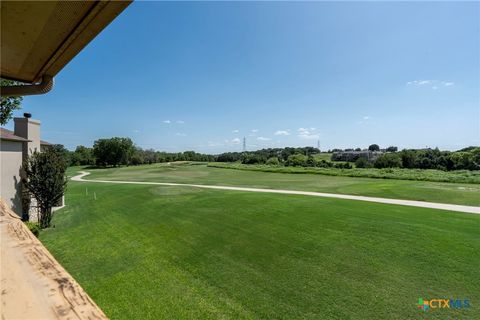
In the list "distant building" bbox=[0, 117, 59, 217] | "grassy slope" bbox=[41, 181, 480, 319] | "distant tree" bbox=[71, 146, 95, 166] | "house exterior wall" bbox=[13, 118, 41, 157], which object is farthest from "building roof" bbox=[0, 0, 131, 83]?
"distant tree" bbox=[71, 146, 95, 166]

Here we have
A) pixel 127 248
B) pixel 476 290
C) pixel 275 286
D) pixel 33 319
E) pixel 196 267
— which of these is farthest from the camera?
pixel 127 248

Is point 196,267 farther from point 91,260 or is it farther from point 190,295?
point 91,260

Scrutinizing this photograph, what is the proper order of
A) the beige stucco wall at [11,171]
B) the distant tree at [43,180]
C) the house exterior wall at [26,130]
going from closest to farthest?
the beige stucco wall at [11,171] → the distant tree at [43,180] → the house exterior wall at [26,130]

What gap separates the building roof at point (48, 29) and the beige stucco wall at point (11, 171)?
38.0 ft

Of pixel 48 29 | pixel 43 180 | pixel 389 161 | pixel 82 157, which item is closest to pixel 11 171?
pixel 43 180

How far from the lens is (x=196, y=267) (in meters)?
6.93

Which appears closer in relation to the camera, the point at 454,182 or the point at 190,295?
the point at 190,295

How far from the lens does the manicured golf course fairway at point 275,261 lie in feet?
16.9

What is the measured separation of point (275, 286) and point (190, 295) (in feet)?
6.92

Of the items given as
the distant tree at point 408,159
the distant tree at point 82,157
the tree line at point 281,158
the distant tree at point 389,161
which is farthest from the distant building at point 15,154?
the distant tree at point 82,157

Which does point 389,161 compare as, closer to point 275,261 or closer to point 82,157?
point 275,261

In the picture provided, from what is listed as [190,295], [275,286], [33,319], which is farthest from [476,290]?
[33,319]

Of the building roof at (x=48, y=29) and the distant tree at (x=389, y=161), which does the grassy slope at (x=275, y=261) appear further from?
the distant tree at (x=389, y=161)

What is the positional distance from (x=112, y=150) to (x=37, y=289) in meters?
73.4
